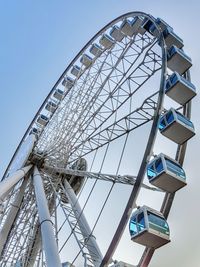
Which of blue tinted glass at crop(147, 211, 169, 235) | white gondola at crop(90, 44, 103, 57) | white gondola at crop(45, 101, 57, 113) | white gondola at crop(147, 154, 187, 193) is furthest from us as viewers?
white gondola at crop(45, 101, 57, 113)

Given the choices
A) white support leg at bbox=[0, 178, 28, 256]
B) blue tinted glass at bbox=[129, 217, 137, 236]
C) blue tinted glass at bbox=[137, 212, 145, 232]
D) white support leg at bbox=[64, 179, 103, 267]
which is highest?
blue tinted glass at bbox=[137, 212, 145, 232]

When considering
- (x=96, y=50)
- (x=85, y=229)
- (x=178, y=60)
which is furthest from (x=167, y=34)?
(x=85, y=229)

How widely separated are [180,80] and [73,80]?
683cm

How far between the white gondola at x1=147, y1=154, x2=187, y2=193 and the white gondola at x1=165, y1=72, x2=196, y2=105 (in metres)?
2.21

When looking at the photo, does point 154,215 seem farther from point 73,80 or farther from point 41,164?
point 73,80

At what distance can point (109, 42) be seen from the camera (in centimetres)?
1473

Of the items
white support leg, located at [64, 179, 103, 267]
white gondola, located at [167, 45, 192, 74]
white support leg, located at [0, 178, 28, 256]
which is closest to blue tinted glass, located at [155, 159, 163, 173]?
white support leg, located at [64, 179, 103, 267]

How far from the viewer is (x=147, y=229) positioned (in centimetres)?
695

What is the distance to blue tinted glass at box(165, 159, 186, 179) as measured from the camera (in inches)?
322

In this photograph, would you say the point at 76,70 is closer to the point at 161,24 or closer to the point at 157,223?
the point at 161,24

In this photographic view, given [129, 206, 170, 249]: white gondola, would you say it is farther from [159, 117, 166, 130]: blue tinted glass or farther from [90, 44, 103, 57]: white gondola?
[90, 44, 103, 57]: white gondola

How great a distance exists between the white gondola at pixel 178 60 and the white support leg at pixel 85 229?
432 cm

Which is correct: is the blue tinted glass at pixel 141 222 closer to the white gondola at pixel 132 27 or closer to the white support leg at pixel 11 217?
the white support leg at pixel 11 217

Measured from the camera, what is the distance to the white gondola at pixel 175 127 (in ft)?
29.5
